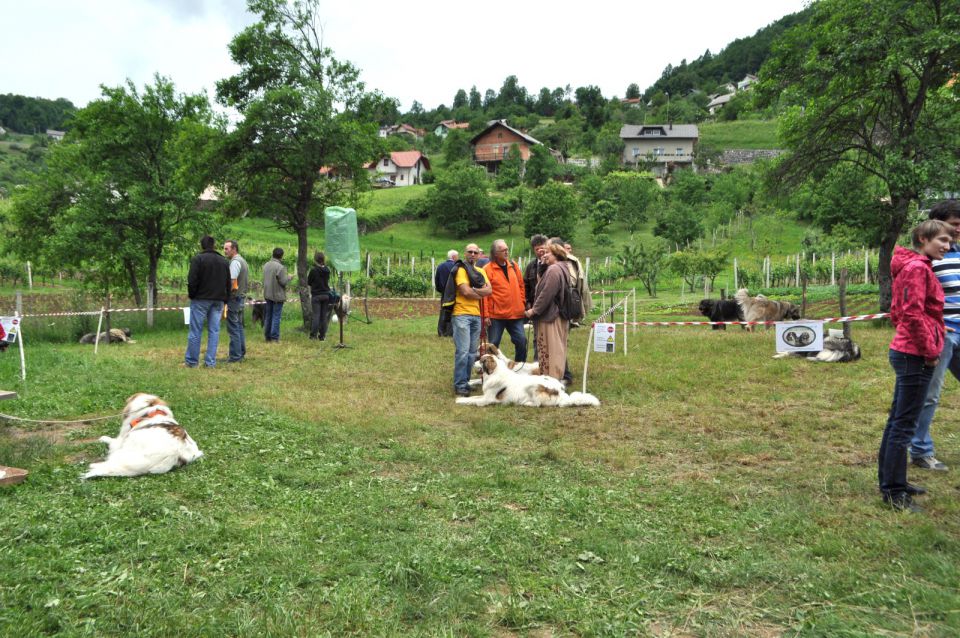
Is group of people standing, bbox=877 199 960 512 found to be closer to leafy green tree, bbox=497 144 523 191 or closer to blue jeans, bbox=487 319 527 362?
blue jeans, bbox=487 319 527 362

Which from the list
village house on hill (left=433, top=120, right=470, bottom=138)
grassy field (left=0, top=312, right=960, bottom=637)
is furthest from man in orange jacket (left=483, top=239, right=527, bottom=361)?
village house on hill (left=433, top=120, right=470, bottom=138)

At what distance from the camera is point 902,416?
393 cm

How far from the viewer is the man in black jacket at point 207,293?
362 inches

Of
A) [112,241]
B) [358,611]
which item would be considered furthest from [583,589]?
[112,241]

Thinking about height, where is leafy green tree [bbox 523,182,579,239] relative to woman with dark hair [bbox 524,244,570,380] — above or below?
above

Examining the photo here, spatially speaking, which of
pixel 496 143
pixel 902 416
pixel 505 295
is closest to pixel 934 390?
pixel 902 416

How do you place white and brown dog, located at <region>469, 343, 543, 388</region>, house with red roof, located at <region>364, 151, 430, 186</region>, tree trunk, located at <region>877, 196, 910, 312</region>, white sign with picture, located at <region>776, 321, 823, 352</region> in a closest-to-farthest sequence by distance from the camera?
white and brown dog, located at <region>469, 343, 543, 388</region> → white sign with picture, located at <region>776, 321, 823, 352</region> → tree trunk, located at <region>877, 196, 910, 312</region> → house with red roof, located at <region>364, 151, 430, 186</region>

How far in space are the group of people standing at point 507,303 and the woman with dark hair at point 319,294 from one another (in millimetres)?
4986

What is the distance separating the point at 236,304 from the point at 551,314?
5659 millimetres

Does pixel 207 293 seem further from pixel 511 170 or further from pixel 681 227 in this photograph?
pixel 511 170

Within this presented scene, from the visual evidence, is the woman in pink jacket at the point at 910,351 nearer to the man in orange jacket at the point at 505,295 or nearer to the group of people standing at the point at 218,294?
the man in orange jacket at the point at 505,295

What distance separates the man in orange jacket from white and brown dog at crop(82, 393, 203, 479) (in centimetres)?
437

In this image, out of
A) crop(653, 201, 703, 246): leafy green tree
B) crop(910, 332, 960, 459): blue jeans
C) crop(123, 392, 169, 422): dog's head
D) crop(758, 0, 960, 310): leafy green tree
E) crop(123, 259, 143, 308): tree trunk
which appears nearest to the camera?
crop(910, 332, 960, 459): blue jeans

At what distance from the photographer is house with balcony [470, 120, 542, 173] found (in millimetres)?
81938
